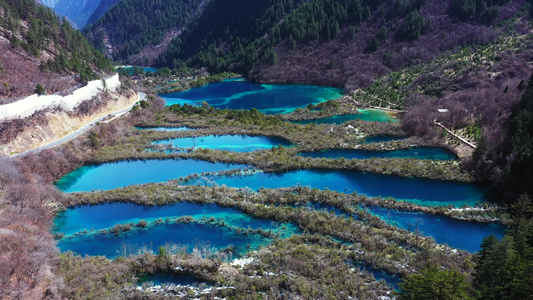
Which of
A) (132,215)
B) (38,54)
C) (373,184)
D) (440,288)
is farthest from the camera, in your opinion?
(38,54)

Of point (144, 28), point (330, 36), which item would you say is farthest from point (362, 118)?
point (144, 28)

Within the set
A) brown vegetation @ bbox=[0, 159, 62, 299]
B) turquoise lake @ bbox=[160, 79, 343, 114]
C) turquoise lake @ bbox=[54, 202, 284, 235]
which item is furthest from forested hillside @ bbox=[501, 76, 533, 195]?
turquoise lake @ bbox=[160, 79, 343, 114]

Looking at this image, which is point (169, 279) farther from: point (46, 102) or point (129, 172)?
point (46, 102)

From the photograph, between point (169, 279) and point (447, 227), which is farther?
point (447, 227)

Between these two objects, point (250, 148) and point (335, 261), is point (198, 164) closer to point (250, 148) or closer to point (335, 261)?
point (250, 148)

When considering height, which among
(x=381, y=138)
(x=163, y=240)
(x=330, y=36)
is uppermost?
(x=330, y=36)

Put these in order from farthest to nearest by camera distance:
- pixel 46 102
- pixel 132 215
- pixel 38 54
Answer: pixel 38 54, pixel 46 102, pixel 132 215
